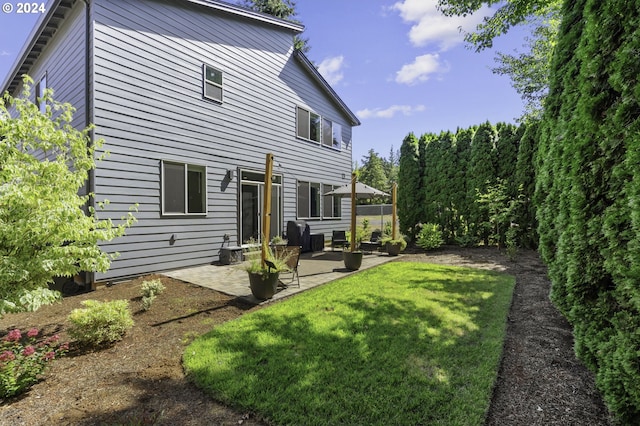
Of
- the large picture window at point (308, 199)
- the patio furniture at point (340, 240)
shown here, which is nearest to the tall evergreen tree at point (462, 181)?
the patio furniture at point (340, 240)

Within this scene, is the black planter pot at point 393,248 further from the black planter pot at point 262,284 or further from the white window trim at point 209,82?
the white window trim at point 209,82

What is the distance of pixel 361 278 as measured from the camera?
255 inches

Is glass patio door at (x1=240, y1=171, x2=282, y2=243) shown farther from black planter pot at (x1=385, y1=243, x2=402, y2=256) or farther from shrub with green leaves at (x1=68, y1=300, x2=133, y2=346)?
shrub with green leaves at (x1=68, y1=300, x2=133, y2=346)

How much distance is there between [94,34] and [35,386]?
252 inches

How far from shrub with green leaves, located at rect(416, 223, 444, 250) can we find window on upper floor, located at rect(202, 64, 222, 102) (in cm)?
804

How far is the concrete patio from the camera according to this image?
5.53 metres

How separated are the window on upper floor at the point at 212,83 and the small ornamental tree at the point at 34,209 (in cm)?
513

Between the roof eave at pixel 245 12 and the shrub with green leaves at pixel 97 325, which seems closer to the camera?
the shrub with green leaves at pixel 97 325

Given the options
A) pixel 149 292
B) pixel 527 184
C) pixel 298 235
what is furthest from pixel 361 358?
pixel 527 184

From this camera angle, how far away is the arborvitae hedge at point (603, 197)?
6.22 ft

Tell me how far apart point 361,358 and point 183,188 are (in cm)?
618

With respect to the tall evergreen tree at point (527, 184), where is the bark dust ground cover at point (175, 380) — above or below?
below

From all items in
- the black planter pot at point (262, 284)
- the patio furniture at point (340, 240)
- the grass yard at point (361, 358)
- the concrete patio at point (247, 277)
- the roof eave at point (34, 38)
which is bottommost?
the grass yard at point (361, 358)

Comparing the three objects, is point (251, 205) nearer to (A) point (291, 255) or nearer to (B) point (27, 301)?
(A) point (291, 255)
